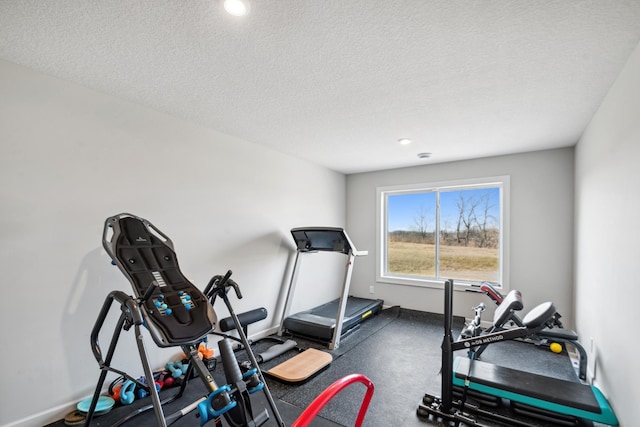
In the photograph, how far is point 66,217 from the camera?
7.16ft

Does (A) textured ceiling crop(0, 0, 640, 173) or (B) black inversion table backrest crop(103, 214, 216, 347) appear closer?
(A) textured ceiling crop(0, 0, 640, 173)

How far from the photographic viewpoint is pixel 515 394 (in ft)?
7.30

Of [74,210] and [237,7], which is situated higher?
[237,7]

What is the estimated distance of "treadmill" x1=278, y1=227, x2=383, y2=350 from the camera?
139 inches

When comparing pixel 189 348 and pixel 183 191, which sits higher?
pixel 183 191

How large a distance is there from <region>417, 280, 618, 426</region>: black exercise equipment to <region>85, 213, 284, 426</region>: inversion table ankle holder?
1.23 m

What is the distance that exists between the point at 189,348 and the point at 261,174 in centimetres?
237

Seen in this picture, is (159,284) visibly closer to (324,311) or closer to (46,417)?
(46,417)

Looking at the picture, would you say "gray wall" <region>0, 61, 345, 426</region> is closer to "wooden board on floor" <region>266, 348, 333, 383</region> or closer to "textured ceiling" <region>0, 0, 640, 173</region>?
"textured ceiling" <region>0, 0, 640, 173</region>

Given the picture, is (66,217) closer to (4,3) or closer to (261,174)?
(4,3)

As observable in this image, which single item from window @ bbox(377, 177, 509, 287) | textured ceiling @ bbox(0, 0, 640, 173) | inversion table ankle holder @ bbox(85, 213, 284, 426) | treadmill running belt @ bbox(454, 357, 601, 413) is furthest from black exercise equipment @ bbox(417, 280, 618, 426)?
window @ bbox(377, 177, 509, 287)

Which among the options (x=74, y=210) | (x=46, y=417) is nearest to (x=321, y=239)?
(x=74, y=210)

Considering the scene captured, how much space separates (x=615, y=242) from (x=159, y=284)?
10.7 feet

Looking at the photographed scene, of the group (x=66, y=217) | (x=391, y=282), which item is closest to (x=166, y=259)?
(x=66, y=217)
